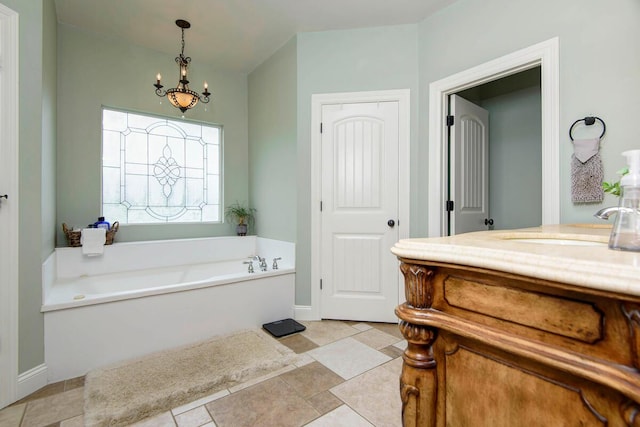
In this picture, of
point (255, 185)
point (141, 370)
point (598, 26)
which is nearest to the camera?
point (598, 26)

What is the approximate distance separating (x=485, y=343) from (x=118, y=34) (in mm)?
3797

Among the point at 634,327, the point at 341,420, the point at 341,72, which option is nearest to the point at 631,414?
the point at 634,327

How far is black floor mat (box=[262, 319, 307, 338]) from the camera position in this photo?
2.54 m

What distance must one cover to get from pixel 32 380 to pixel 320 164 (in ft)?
8.03

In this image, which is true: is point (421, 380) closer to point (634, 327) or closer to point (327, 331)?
point (634, 327)

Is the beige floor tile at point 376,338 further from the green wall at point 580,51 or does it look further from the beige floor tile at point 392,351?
the green wall at point 580,51

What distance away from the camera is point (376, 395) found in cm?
174

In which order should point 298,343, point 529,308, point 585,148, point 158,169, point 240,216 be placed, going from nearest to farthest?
point 529,308
point 585,148
point 298,343
point 158,169
point 240,216

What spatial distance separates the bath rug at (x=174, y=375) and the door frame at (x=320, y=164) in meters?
0.75

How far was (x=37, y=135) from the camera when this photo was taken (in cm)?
182

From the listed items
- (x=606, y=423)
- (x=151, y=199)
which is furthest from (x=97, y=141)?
(x=606, y=423)

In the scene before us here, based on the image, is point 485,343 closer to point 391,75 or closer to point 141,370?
point 141,370

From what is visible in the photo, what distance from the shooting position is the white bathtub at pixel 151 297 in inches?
75.4

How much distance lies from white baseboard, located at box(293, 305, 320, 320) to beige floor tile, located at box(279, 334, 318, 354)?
13.9 inches
